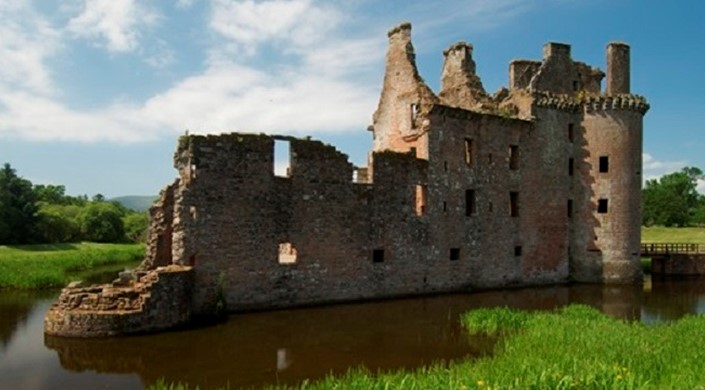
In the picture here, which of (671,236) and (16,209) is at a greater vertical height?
(16,209)

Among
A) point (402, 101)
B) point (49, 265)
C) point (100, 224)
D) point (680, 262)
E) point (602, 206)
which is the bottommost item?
point (49, 265)

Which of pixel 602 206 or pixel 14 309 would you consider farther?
pixel 602 206

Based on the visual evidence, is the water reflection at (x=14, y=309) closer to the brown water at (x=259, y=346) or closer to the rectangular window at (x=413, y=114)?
the brown water at (x=259, y=346)

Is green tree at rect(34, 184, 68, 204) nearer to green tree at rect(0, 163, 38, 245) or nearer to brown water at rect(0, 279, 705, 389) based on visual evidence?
green tree at rect(0, 163, 38, 245)

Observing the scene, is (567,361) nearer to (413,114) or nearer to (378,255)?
(378,255)

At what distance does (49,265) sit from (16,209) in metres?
24.2

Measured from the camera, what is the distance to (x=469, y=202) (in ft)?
78.5

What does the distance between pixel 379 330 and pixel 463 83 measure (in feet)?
47.9

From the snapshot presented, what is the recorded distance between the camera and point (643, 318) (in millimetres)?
17812

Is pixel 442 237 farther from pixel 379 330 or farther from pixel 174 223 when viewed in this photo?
pixel 174 223

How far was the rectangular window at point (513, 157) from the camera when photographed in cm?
2538

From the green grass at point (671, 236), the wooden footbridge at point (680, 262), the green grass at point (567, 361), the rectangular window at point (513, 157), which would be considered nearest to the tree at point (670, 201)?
the green grass at point (671, 236)

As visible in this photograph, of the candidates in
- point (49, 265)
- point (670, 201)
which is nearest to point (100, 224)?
point (49, 265)

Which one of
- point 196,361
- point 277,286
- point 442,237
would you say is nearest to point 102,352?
point 196,361
